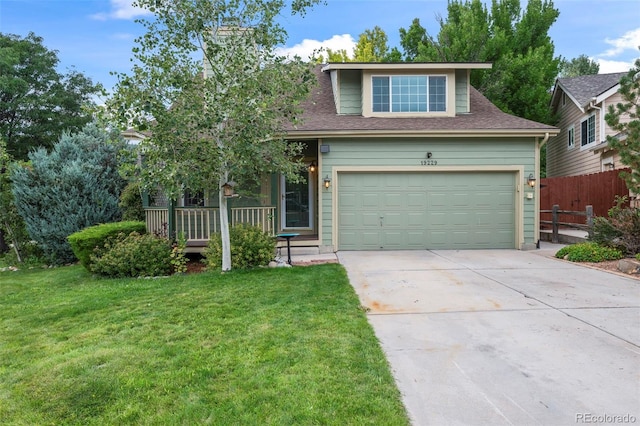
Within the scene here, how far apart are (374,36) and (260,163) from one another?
20.8 metres

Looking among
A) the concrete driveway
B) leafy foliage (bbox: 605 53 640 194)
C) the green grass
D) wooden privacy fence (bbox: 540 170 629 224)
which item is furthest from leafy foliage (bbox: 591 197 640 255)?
the green grass

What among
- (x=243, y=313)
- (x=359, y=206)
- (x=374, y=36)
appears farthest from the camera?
(x=374, y=36)

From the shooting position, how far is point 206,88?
661 cm

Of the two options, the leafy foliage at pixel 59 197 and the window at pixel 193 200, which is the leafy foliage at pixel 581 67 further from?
the leafy foliage at pixel 59 197

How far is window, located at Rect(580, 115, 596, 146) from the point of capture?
14572 mm

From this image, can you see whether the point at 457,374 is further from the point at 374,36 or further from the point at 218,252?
the point at 374,36

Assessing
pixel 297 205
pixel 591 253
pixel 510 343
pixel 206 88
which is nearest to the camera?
pixel 510 343

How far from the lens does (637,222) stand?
24.2 feet

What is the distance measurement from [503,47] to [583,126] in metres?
5.90

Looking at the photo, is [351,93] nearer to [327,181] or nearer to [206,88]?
[327,181]

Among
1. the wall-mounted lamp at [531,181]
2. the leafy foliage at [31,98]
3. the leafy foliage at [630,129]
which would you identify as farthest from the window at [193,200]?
the leafy foliage at [31,98]

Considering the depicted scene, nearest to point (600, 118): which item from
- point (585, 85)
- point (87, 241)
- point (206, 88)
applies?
point (585, 85)

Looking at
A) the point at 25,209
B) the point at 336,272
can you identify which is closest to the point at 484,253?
the point at 336,272

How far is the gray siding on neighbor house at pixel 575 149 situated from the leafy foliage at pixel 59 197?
16.5m
